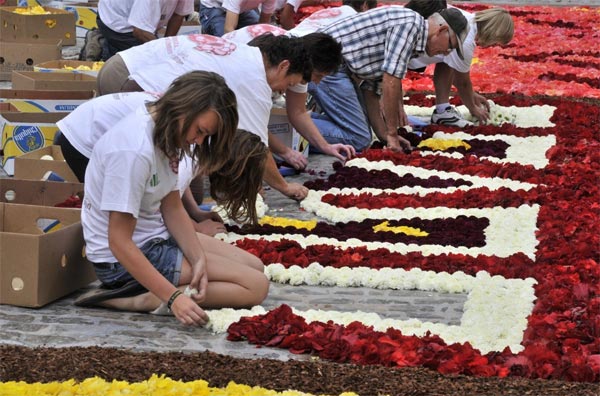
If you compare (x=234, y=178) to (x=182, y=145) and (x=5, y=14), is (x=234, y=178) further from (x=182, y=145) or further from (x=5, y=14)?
(x=5, y=14)

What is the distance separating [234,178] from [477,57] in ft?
26.5

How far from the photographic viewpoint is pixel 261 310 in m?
4.72

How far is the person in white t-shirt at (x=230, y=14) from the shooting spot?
922 cm

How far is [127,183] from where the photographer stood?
14.3 ft

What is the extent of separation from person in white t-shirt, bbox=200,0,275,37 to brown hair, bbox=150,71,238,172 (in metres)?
4.87

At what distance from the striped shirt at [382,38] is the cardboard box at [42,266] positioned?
3312 mm

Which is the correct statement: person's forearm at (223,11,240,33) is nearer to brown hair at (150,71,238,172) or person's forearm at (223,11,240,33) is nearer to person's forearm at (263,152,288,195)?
person's forearm at (263,152,288,195)

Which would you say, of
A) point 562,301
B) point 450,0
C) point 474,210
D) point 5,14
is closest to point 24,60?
point 5,14

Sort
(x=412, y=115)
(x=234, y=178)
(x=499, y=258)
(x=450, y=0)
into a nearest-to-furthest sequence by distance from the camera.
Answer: (x=234, y=178), (x=499, y=258), (x=412, y=115), (x=450, y=0)

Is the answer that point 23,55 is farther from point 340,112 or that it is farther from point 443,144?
point 443,144

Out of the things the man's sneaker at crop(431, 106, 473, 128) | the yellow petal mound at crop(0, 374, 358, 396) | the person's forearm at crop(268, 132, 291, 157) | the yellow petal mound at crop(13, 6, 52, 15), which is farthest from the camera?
the yellow petal mound at crop(13, 6, 52, 15)

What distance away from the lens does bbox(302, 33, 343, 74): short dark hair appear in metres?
6.17

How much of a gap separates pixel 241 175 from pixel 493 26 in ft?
12.5

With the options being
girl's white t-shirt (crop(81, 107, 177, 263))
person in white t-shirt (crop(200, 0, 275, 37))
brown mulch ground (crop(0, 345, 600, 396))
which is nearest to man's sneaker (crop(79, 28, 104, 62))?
person in white t-shirt (crop(200, 0, 275, 37))
